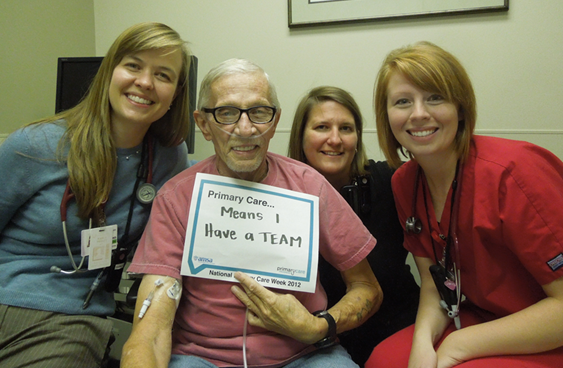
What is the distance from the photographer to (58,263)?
4.34 feet

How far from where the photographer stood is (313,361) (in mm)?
1141

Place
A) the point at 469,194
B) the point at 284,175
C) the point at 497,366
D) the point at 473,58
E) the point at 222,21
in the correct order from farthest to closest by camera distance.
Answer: the point at 222,21
the point at 473,58
the point at 284,175
the point at 469,194
the point at 497,366

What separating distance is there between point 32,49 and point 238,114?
2.15 metres

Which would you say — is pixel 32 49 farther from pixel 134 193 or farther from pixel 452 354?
pixel 452 354

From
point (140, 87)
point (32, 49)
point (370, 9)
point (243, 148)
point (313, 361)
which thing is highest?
point (370, 9)

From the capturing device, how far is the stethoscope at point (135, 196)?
1.29 metres

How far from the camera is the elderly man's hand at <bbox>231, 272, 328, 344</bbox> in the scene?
109 centimetres

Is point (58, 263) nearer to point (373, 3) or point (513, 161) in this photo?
point (513, 161)

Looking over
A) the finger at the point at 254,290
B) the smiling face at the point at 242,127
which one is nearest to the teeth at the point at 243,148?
the smiling face at the point at 242,127

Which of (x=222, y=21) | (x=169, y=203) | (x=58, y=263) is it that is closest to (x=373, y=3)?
(x=222, y=21)

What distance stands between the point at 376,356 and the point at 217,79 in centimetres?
115

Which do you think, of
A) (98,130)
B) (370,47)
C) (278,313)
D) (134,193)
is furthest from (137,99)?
(370,47)

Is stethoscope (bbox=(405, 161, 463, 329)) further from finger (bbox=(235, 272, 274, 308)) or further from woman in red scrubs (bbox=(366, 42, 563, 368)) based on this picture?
finger (bbox=(235, 272, 274, 308))

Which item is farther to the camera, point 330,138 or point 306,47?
point 306,47
